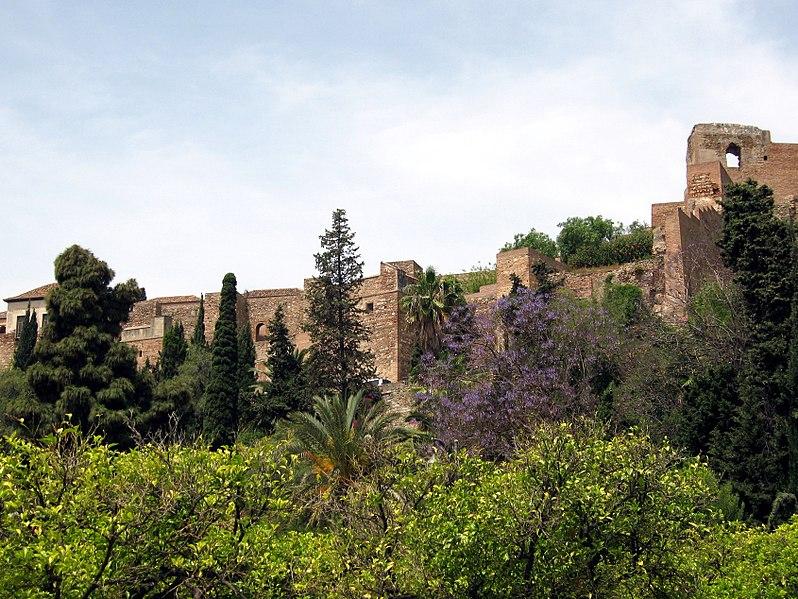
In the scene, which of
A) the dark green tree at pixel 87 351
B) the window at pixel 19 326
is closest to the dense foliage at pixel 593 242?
the dark green tree at pixel 87 351

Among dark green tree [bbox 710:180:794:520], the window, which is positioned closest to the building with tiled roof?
the window

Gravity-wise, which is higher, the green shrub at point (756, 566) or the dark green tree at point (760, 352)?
the dark green tree at point (760, 352)

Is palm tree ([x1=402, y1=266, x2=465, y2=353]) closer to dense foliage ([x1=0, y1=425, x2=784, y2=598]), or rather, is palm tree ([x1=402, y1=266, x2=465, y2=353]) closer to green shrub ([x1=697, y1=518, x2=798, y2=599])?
green shrub ([x1=697, y1=518, x2=798, y2=599])

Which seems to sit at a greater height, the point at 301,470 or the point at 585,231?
the point at 585,231

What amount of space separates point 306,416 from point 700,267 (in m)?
16.4

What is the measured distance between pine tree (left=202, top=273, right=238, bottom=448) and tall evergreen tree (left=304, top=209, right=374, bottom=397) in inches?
112

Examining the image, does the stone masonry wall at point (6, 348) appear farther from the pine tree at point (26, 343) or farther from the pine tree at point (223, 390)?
the pine tree at point (223, 390)

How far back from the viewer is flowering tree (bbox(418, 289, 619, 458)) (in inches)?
1089

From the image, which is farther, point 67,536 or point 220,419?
point 220,419

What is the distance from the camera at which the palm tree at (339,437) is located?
23.4 meters

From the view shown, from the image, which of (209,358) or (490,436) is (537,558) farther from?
(209,358)

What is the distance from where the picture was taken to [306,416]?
2456 cm

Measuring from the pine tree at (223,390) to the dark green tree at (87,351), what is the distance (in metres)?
3.12

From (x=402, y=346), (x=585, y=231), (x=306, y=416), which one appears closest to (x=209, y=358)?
(x=402, y=346)
